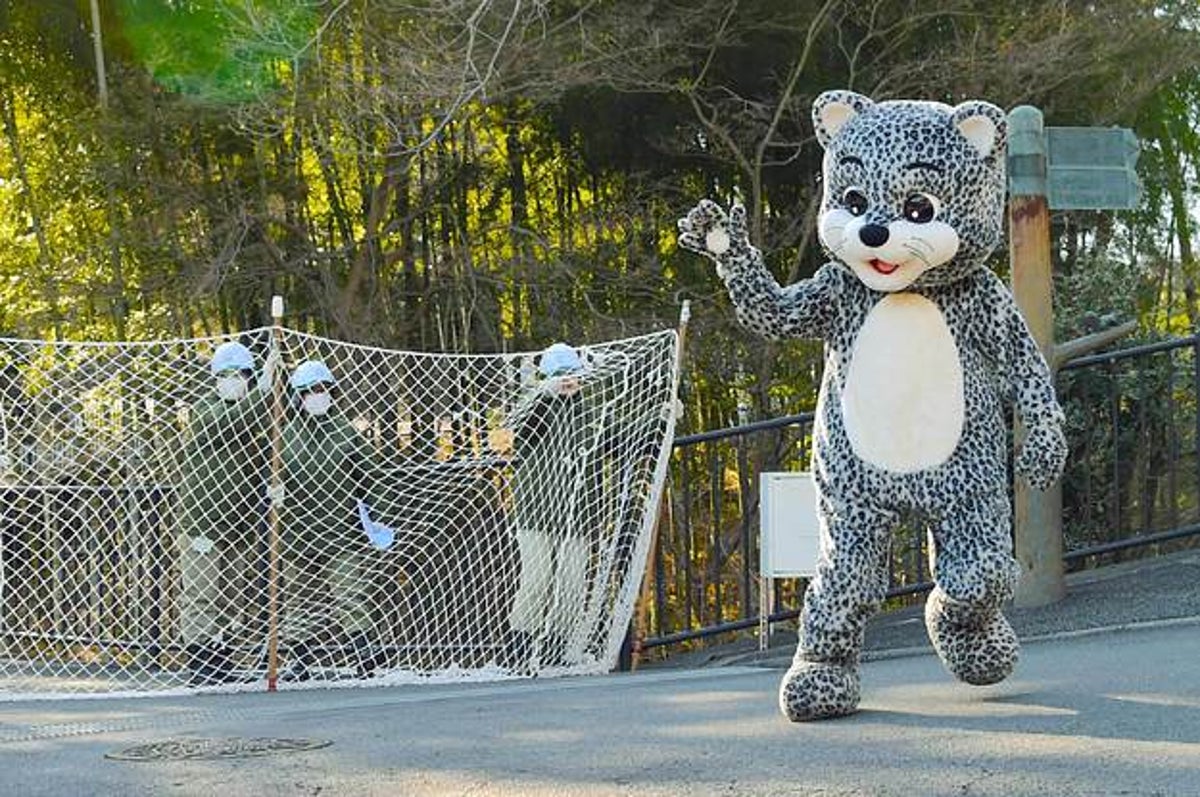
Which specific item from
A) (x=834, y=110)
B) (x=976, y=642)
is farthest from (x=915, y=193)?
(x=976, y=642)

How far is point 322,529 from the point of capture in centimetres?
775

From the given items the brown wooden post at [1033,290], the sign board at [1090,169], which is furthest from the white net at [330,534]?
the sign board at [1090,169]

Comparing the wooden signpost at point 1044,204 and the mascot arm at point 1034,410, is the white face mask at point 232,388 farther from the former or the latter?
the mascot arm at point 1034,410

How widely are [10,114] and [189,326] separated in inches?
83.1

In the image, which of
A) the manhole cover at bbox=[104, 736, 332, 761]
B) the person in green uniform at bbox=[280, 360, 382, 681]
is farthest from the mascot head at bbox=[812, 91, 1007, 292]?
the person in green uniform at bbox=[280, 360, 382, 681]

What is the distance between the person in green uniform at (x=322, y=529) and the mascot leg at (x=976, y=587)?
3.51 metres

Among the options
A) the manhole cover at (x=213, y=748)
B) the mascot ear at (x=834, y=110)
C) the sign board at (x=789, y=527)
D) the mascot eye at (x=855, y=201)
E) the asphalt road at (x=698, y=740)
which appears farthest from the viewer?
the sign board at (x=789, y=527)

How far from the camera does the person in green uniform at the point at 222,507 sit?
Answer: 7.77 m

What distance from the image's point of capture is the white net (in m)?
7.72

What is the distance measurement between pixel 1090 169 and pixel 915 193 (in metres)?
2.85

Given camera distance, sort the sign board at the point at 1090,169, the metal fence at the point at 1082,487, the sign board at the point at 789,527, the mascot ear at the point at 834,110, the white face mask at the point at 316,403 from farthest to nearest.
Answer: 1. the metal fence at the point at 1082,487
2. the white face mask at the point at 316,403
3. the sign board at the point at 1090,169
4. the sign board at the point at 789,527
5. the mascot ear at the point at 834,110

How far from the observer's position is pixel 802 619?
4.77m

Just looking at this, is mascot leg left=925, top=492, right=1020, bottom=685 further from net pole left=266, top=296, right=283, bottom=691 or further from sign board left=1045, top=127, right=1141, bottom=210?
net pole left=266, top=296, right=283, bottom=691

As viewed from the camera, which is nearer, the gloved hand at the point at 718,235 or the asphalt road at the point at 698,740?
the asphalt road at the point at 698,740
